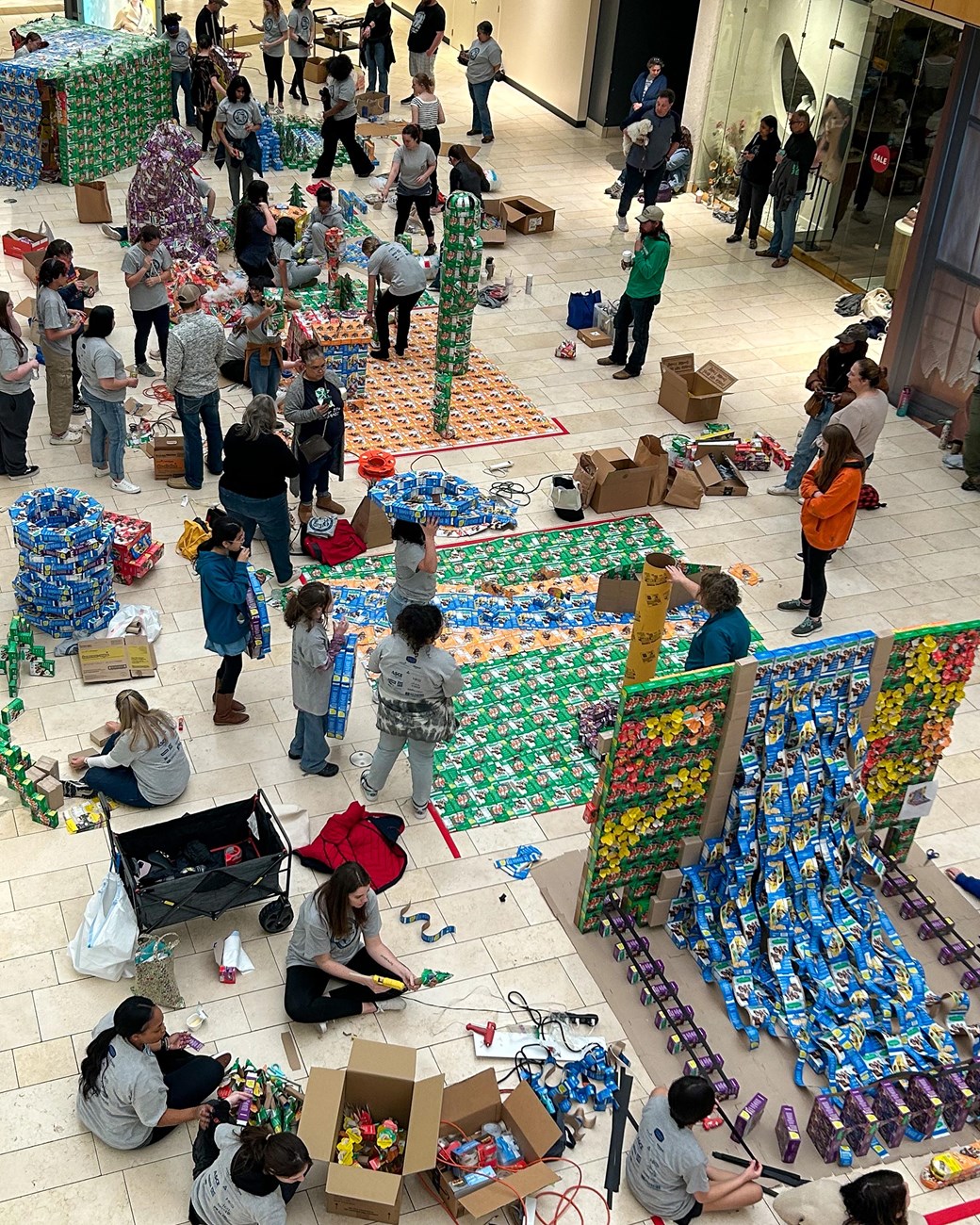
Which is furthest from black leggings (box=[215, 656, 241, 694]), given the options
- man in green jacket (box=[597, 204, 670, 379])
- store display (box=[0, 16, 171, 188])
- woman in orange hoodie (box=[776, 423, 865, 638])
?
store display (box=[0, 16, 171, 188])

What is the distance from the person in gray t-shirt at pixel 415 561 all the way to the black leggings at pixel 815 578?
296 centimetres

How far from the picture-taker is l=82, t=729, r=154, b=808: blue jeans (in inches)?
337

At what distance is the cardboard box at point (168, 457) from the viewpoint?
1196 centimetres

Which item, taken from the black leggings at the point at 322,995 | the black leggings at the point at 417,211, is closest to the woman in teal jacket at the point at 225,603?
the black leggings at the point at 322,995

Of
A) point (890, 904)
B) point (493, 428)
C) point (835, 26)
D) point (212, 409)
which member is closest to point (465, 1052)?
point (890, 904)

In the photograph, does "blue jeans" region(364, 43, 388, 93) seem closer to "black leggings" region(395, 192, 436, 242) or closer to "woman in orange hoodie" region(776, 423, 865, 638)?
"black leggings" region(395, 192, 436, 242)

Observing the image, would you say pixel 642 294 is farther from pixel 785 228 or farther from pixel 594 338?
pixel 785 228

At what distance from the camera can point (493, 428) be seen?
13141 millimetres

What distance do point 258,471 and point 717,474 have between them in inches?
171

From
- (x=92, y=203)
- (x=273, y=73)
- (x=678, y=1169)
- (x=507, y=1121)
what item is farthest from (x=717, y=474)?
(x=273, y=73)

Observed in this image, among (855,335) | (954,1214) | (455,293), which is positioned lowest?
(954,1214)

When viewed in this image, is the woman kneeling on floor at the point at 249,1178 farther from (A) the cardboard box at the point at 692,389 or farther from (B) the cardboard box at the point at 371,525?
(A) the cardboard box at the point at 692,389

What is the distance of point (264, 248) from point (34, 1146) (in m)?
9.32

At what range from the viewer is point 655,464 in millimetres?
12000
